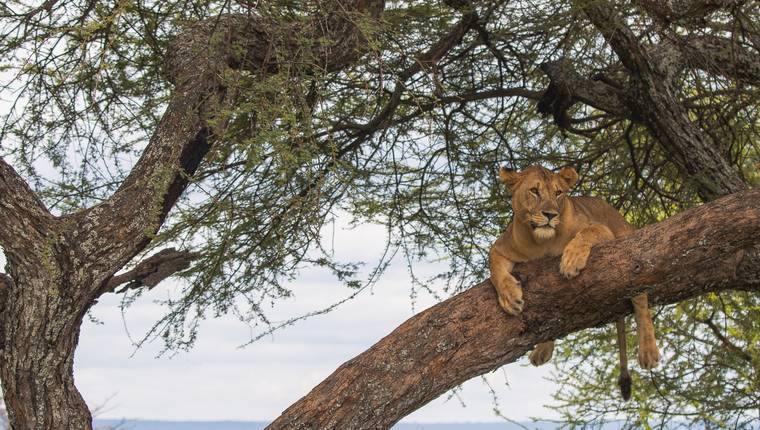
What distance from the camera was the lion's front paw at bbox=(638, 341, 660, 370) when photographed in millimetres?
4629

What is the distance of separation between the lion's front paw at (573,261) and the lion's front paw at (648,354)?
0.46 m

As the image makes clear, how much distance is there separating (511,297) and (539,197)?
47 cm

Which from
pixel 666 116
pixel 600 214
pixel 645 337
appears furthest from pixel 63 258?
pixel 666 116

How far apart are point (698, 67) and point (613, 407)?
3.40 m

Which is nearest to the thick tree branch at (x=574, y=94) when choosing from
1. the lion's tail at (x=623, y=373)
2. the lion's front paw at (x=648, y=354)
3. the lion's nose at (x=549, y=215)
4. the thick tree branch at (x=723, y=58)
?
the thick tree branch at (x=723, y=58)

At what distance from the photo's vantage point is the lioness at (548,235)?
4.60 metres

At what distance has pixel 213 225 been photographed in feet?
20.9

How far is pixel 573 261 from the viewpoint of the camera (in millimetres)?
4562

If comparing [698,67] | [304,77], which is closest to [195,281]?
[304,77]

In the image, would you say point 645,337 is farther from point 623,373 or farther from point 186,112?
point 186,112

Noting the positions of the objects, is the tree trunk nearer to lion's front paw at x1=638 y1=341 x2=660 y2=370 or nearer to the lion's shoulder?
the lion's shoulder

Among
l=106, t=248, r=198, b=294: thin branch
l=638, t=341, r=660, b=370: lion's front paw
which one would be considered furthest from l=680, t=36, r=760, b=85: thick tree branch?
l=106, t=248, r=198, b=294: thin branch

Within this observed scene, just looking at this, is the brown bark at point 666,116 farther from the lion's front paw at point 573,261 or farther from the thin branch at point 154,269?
the thin branch at point 154,269

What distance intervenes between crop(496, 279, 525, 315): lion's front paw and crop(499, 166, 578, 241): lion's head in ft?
0.82
